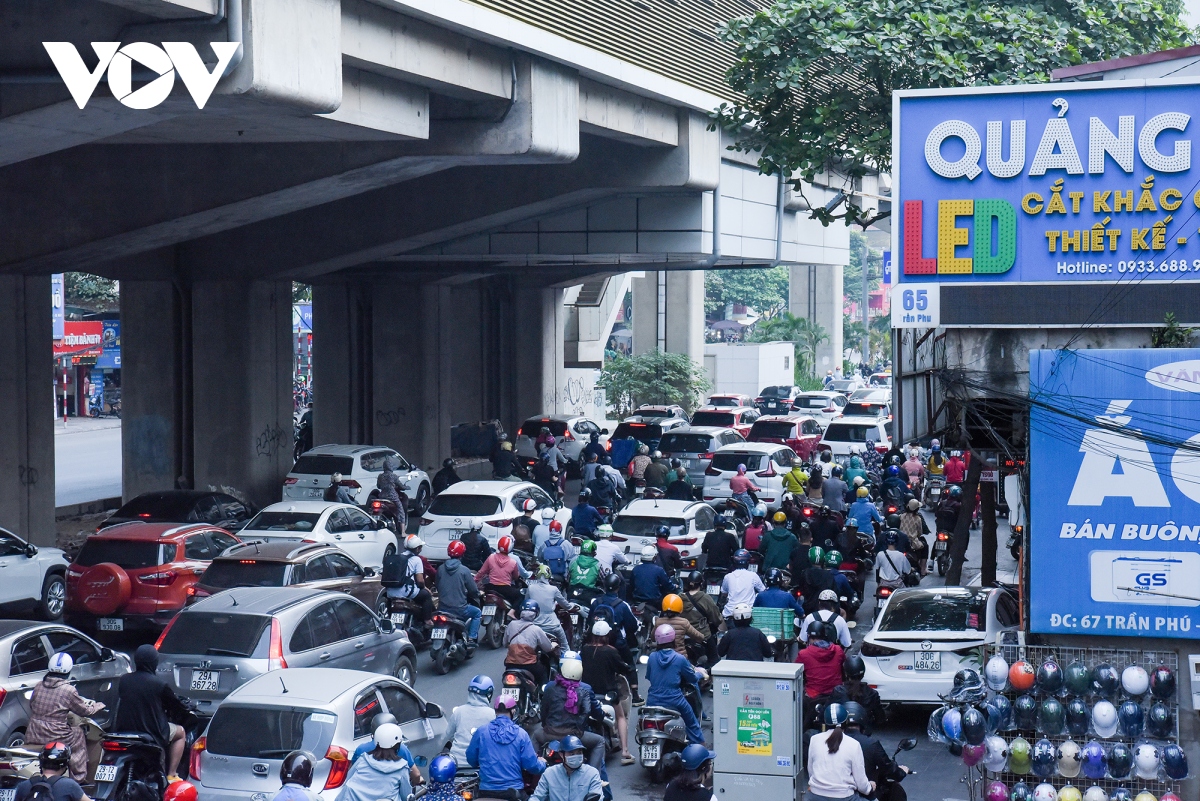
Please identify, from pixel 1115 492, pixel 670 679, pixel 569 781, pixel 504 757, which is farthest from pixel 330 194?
pixel 569 781

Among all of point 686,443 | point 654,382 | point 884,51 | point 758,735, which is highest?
point 884,51

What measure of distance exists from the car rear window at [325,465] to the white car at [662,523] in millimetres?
8715

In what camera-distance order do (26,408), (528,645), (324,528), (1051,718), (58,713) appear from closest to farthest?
(1051,718) < (58,713) < (528,645) < (324,528) < (26,408)

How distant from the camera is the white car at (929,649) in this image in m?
13.3

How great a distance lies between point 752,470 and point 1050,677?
1743 centimetres

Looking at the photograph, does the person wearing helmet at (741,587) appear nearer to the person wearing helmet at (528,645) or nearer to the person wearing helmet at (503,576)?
the person wearing helmet at (528,645)

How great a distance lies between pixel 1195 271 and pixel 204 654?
29.6ft

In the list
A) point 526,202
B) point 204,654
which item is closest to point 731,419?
point 526,202

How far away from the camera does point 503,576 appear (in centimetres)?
1722

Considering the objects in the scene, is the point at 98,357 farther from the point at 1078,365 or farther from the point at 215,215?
the point at 1078,365

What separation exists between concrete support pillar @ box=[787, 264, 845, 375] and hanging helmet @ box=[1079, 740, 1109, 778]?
221ft

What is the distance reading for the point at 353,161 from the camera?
21.3m

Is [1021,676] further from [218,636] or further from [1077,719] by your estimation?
[218,636]

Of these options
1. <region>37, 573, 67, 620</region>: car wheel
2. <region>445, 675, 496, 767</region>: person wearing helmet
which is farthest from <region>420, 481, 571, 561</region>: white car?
<region>445, 675, 496, 767</region>: person wearing helmet
